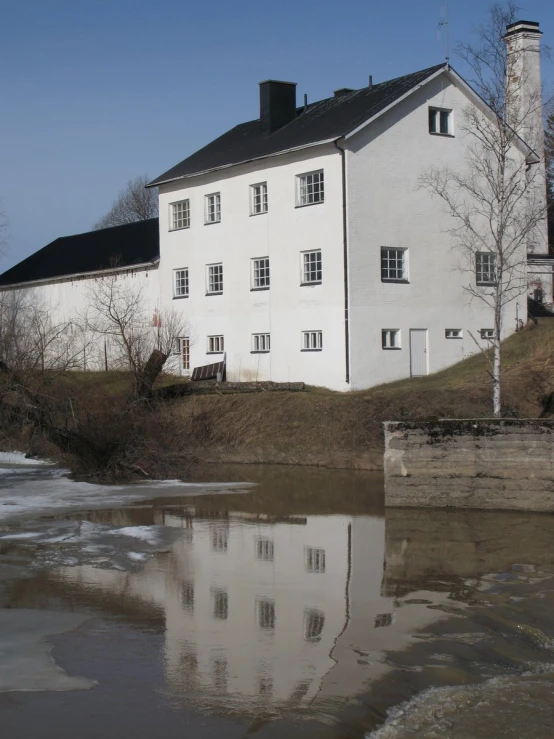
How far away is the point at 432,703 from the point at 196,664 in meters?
2.40

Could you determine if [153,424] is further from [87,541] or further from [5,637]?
[5,637]

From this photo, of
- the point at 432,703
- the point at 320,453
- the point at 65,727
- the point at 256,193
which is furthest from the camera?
the point at 256,193

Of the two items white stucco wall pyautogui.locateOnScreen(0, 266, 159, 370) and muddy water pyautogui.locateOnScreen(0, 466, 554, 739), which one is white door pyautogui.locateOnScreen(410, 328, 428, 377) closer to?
white stucco wall pyautogui.locateOnScreen(0, 266, 159, 370)

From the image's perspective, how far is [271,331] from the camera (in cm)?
3562

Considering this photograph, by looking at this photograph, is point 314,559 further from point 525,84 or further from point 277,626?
point 525,84

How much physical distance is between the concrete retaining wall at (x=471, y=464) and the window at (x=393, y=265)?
14.4 metres

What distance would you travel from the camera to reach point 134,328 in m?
40.3

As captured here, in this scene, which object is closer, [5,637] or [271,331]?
[5,637]

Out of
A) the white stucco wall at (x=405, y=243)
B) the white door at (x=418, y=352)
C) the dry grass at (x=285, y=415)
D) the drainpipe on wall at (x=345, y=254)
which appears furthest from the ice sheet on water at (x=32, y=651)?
the white door at (x=418, y=352)

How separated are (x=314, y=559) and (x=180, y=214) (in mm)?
27447

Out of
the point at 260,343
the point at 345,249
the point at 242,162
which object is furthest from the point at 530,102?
the point at 260,343

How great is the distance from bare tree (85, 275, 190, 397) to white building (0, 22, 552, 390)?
2.23m

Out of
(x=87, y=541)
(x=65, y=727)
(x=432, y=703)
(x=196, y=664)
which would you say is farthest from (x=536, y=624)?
(x=87, y=541)

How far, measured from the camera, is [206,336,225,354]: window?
3809 centimetres
